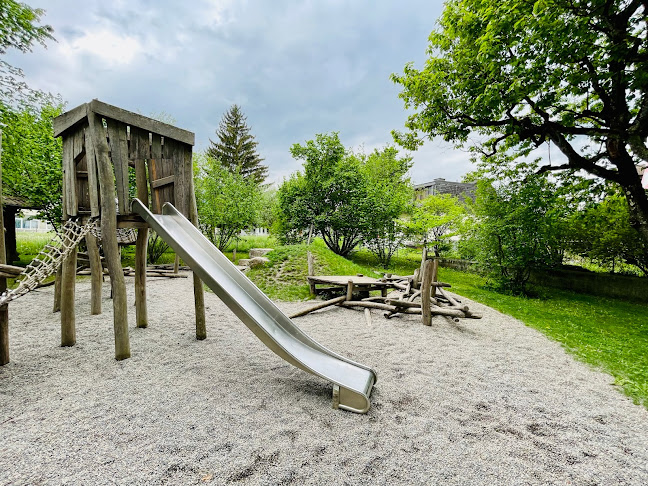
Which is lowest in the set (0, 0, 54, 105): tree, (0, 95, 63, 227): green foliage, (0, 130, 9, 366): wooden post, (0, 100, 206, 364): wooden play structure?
(0, 130, 9, 366): wooden post

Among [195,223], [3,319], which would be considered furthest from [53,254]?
[195,223]

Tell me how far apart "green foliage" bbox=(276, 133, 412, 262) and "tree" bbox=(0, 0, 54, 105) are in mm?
8399

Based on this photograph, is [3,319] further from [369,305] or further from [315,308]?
[369,305]

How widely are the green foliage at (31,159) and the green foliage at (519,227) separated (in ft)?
40.3

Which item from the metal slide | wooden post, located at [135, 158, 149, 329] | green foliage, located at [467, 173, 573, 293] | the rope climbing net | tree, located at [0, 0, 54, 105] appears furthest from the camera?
green foliage, located at [467, 173, 573, 293]

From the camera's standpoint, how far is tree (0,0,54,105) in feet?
24.0

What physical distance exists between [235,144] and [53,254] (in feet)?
104

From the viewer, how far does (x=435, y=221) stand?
41.3ft

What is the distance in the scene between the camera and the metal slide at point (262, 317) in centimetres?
231

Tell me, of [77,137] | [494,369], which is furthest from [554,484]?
[77,137]

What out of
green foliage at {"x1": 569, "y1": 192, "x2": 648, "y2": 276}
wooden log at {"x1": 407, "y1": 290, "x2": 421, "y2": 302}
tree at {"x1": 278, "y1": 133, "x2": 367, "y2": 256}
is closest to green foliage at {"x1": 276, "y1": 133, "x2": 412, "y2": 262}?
tree at {"x1": 278, "y1": 133, "x2": 367, "y2": 256}

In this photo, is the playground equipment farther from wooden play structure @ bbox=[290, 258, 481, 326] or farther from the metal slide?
wooden play structure @ bbox=[290, 258, 481, 326]

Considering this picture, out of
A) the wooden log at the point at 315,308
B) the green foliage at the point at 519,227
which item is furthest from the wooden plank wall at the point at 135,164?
the green foliage at the point at 519,227

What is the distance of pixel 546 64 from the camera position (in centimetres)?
588
